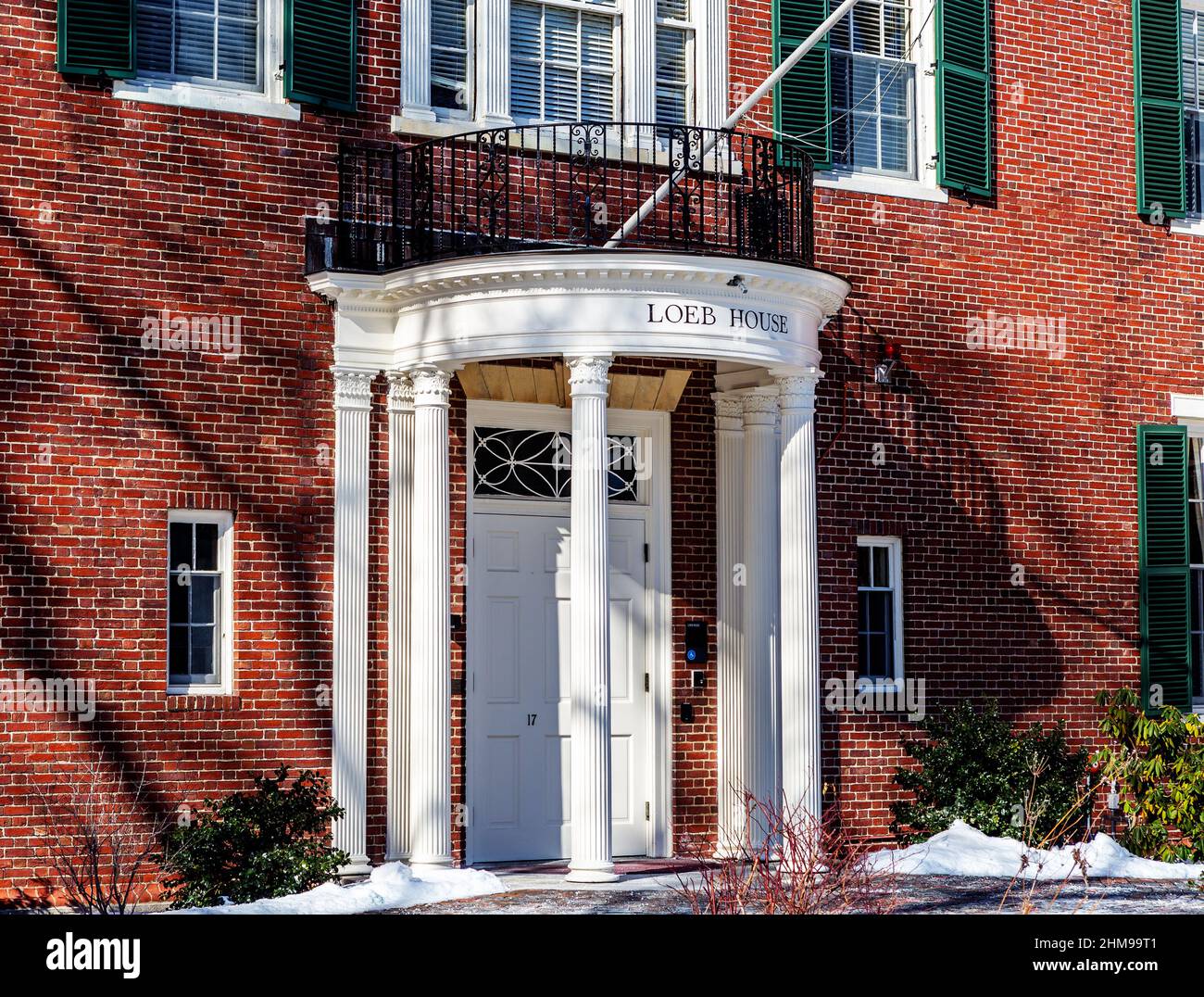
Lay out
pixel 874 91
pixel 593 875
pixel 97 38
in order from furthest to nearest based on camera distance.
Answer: pixel 874 91 < pixel 97 38 < pixel 593 875

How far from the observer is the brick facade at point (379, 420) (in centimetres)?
1148

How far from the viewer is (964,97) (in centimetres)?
1504

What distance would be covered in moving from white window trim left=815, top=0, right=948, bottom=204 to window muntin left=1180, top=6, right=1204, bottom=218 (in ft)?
9.87

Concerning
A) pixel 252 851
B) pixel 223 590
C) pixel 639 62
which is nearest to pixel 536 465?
pixel 223 590

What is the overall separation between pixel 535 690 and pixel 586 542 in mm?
1986

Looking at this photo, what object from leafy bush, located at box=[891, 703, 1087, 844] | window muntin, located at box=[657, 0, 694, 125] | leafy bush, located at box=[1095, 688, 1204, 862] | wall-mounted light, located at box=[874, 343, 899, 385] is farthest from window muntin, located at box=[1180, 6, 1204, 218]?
leafy bush, located at box=[891, 703, 1087, 844]

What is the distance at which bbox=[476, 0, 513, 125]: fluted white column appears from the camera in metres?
13.1

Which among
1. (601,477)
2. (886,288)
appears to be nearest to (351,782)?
(601,477)

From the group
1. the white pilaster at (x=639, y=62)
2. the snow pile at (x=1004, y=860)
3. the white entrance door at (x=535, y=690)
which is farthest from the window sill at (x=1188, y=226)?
the white entrance door at (x=535, y=690)

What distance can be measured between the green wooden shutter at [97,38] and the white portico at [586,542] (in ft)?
6.38

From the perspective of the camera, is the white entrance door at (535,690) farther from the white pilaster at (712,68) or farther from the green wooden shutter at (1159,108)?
the green wooden shutter at (1159,108)

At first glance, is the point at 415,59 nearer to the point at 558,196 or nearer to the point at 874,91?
the point at 558,196

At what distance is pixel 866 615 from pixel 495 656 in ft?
10.8

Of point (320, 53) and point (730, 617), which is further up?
point (320, 53)
